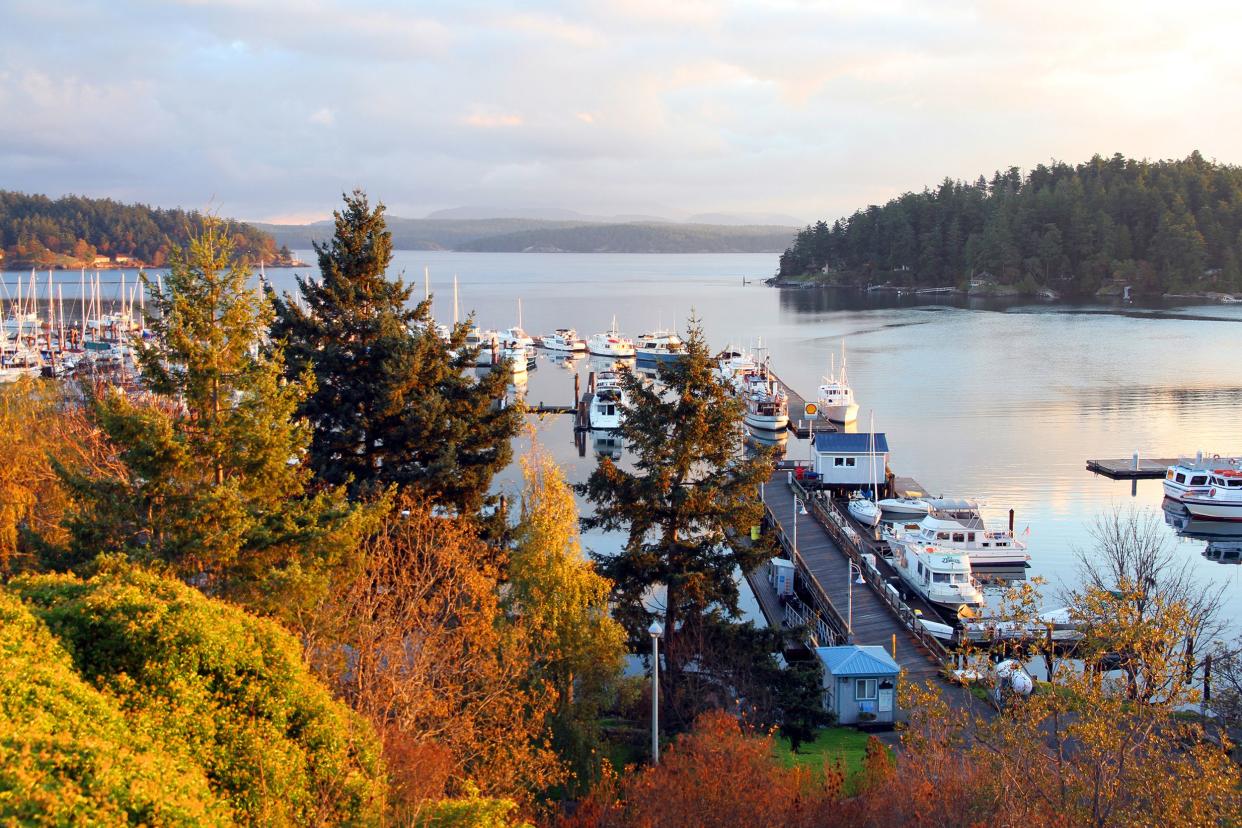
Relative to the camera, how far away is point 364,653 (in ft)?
35.9

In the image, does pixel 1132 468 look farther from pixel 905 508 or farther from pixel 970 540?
pixel 970 540

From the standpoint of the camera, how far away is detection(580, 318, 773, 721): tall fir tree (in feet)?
53.8

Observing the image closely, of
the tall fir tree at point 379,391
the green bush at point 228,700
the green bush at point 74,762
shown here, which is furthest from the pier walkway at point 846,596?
the green bush at point 74,762

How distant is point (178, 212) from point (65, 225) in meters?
21.6

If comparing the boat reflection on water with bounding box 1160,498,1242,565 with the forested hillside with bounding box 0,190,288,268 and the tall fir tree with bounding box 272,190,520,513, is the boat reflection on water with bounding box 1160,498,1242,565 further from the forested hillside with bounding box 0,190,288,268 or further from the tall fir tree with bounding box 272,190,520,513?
the forested hillside with bounding box 0,190,288,268

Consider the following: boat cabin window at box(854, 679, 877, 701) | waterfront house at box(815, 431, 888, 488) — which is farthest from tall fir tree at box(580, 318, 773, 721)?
waterfront house at box(815, 431, 888, 488)

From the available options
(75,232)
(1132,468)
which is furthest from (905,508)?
(75,232)

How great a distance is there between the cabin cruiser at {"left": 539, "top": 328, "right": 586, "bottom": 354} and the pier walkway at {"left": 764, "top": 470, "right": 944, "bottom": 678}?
152 ft

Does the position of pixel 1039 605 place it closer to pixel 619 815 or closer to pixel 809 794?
pixel 809 794

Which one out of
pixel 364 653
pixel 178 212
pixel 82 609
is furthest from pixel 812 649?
pixel 178 212

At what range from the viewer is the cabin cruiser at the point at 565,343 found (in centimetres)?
7500

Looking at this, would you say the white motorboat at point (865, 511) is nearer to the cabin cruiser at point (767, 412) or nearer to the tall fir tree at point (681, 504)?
the cabin cruiser at point (767, 412)

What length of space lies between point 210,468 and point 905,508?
2329 centimetres

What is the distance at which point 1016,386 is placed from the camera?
5684 cm
